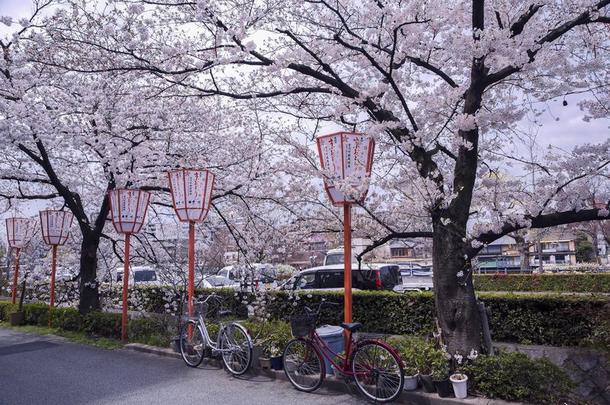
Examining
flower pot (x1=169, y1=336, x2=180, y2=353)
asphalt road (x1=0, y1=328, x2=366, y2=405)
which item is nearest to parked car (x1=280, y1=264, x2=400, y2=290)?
flower pot (x1=169, y1=336, x2=180, y2=353)

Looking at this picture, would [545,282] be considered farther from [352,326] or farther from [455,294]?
[352,326]

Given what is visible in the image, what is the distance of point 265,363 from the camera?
6809mm

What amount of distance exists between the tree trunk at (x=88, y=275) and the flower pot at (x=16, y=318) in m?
3.05

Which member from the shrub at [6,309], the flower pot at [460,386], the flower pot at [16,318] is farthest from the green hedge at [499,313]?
the shrub at [6,309]

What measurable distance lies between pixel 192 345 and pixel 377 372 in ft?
11.3

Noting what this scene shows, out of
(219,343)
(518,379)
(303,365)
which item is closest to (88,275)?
(219,343)

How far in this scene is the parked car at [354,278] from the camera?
13.4m

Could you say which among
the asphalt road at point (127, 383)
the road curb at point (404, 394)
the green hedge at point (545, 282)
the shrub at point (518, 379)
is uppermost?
the green hedge at point (545, 282)

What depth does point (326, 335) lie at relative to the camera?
20.5ft

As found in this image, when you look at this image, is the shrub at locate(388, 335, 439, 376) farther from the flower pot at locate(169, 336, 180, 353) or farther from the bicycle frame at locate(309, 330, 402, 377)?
the flower pot at locate(169, 336, 180, 353)

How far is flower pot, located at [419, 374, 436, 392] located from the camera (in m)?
5.31

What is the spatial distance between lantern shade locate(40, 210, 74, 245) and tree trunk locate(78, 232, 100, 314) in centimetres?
123

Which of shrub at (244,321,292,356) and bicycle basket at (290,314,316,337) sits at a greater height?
bicycle basket at (290,314,316,337)

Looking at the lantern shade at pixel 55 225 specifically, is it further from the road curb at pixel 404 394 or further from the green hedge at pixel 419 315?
the road curb at pixel 404 394
